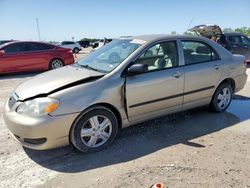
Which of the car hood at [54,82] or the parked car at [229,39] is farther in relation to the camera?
the parked car at [229,39]

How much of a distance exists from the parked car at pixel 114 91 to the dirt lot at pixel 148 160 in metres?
0.28

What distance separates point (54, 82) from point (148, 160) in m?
1.71

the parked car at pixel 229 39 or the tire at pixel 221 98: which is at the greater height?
the parked car at pixel 229 39

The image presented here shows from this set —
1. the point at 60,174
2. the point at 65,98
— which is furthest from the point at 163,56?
the point at 60,174

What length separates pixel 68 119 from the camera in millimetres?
3654

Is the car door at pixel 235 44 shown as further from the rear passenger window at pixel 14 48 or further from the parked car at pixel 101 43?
the rear passenger window at pixel 14 48

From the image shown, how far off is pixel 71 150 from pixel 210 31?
10901mm

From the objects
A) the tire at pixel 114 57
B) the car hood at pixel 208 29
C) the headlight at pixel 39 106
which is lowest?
the headlight at pixel 39 106

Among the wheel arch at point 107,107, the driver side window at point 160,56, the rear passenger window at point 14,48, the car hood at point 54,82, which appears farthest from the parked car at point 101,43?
the rear passenger window at point 14,48

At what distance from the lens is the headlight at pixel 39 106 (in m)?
3.57

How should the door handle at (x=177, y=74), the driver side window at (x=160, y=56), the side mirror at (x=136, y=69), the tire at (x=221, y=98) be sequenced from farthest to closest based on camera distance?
the tire at (x=221, y=98) → the door handle at (x=177, y=74) → the driver side window at (x=160, y=56) → the side mirror at (x=136, y=69)

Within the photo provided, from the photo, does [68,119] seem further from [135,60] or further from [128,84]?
[135,60]

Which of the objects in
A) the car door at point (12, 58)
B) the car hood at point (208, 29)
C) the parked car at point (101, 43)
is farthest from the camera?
the car hood at point (208, 29)

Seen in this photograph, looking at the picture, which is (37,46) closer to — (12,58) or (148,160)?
(12,58)
